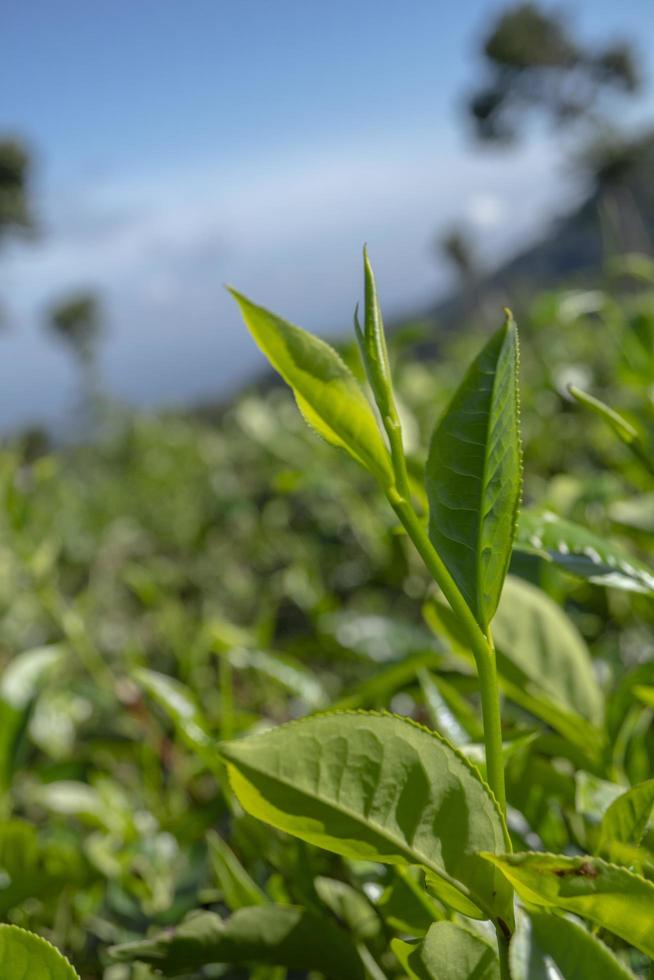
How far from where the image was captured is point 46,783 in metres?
1.09

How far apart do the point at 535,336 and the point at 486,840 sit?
3.12 metres

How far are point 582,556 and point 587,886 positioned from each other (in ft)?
0.80

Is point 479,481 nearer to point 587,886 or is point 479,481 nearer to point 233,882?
point 587,886

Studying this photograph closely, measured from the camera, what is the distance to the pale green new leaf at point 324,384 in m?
0.42

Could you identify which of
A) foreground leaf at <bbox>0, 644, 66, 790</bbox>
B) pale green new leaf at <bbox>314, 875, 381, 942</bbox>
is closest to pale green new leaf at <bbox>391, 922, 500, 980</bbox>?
pale green new leaf at <bbox>314, 875, 381, 942</bbox>

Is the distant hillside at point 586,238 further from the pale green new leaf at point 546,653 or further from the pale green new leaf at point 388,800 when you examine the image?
the pale green new leaf at point 388,800

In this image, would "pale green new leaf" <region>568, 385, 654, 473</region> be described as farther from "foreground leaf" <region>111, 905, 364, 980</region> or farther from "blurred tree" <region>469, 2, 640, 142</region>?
"blurred tree" <region>469, 2, 640, 142</region>

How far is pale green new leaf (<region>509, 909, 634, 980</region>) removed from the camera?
0.39 m

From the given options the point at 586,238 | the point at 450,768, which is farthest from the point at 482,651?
the point at 586,238

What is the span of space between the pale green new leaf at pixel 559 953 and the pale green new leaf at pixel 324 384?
0.65ft

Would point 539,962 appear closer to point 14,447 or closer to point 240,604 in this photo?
point 14,447

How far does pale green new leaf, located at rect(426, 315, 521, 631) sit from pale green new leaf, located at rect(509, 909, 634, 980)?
5.0 inches

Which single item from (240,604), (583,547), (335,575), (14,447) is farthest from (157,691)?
(240,604)

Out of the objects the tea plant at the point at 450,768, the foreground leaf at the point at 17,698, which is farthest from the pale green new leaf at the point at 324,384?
the foreground leaf at the point at 17,698
